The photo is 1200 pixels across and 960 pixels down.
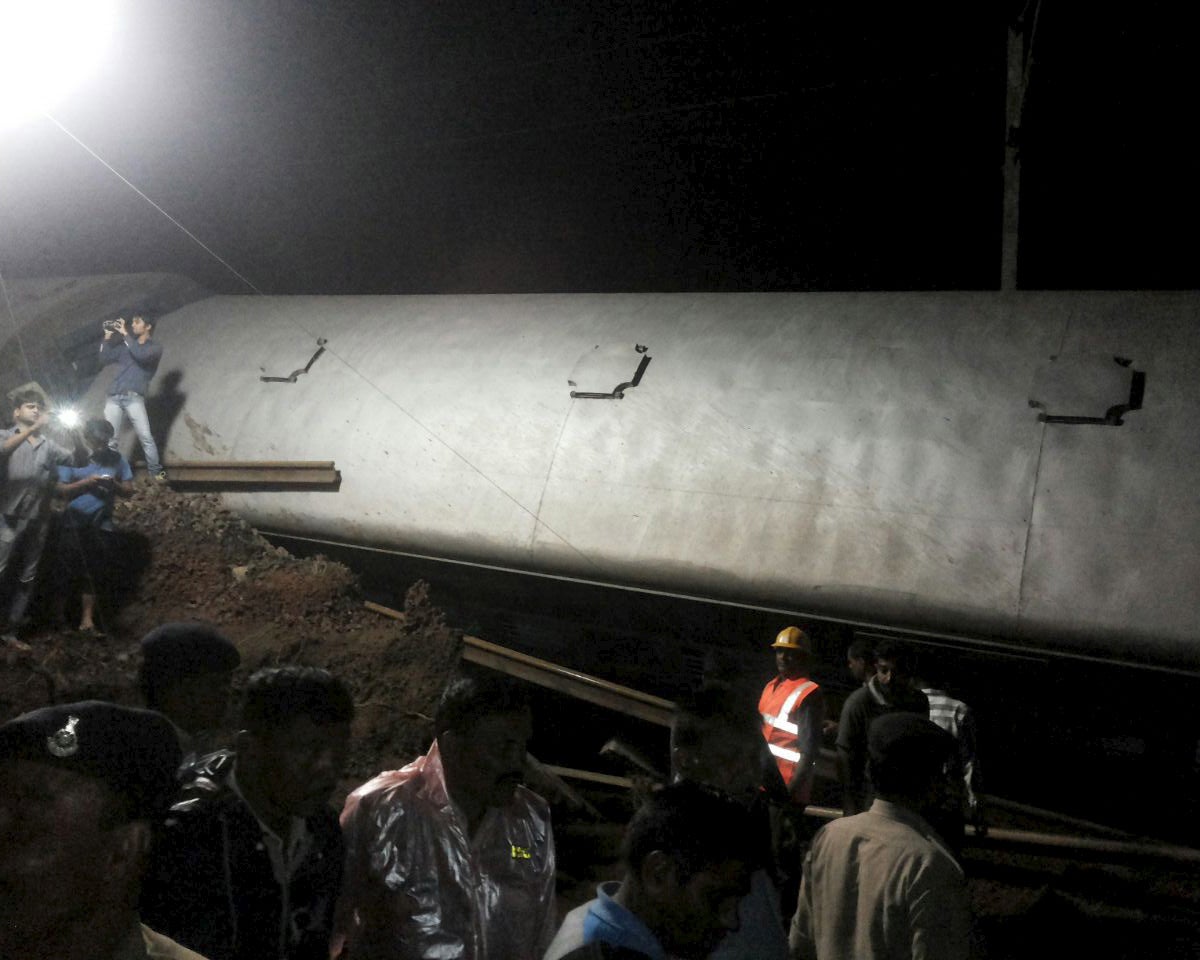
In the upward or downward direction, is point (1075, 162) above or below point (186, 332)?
above

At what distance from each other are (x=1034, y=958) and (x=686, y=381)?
12.5 ft

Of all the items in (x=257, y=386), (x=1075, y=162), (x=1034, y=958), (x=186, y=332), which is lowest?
(x=1034, y=958)

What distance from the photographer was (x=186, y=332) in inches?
309

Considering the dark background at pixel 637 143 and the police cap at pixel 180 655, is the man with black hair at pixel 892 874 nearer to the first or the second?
the police cap at pixel 180 655

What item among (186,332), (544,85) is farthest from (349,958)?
(186,332)

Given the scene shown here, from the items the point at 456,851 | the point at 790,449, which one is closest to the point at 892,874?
the point at 456,851

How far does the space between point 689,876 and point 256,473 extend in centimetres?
553

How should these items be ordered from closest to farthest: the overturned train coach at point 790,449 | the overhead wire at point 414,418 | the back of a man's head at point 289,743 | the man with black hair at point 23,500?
the back of a man's head at point 289,743, the overturned train coach at point 790,449, the man with black hair at point 23,500, the overhead wire at point 414,418

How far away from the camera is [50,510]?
483 cm

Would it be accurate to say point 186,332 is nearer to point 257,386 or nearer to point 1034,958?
point 257,386

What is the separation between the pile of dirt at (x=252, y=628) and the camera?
4.39 m

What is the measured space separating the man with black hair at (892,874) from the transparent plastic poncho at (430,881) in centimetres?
88

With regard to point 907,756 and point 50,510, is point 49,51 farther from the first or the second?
point 907,756

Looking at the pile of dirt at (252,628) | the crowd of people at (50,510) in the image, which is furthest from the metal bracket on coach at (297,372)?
the crowd of people at (50,510)
